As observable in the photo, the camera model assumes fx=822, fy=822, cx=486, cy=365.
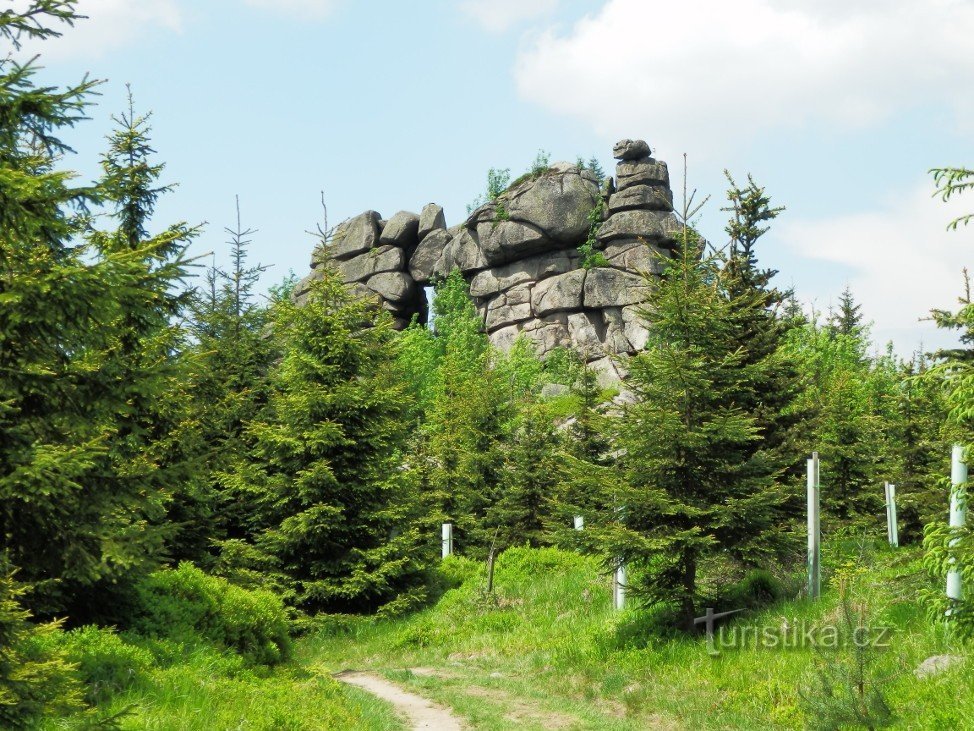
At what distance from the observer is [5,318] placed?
6.02m

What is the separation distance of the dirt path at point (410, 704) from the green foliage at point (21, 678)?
5605mm

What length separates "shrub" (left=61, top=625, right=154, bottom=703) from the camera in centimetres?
834

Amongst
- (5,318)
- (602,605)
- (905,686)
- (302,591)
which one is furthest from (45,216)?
(302,591)

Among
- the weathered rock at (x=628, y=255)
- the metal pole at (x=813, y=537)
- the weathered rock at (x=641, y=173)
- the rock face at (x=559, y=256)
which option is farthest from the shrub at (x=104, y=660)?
the weathered rock at (x=641, y=173)

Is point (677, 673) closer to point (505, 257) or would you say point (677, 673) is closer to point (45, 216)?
point (45, 216)

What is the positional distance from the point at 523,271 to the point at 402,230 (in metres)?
12.2

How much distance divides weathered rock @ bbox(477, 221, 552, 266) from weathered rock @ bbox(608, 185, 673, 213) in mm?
5696

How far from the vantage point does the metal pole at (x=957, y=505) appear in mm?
8742

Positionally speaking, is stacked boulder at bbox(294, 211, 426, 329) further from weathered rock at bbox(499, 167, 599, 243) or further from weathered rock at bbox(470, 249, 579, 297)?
weathered rock at bbox(499, 167, 599, 243)

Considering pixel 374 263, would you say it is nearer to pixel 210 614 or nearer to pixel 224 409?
pixel 224 409

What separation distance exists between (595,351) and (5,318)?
1972 inches

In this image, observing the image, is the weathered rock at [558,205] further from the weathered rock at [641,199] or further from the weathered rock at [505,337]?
the weathered rock at [505,337]

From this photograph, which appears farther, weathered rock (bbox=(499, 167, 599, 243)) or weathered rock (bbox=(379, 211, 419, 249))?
weathered rock (bbox=(379, 211, 419, 249))

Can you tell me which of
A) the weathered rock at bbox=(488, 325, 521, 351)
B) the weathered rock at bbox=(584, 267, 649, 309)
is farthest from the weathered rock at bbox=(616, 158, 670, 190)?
the weathered rock at bbox=(488, 325, 521, 351)
